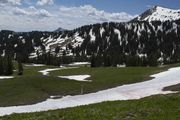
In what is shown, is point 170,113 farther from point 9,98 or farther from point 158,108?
point 9,98

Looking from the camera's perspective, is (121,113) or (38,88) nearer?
(121,113)

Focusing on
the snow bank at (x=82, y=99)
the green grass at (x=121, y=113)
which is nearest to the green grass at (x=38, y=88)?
the snow bank at (x=82, y=99)

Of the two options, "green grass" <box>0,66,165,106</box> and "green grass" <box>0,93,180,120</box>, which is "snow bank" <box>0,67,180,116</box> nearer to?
"green grass" <box>0,66,165,106</box>

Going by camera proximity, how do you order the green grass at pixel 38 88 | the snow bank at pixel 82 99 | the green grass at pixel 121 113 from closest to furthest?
the green grass at pixel 121 113 → the snow bank at pixel 82 99 → the green grass at pixel 38 88

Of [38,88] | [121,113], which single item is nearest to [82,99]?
[38,88]

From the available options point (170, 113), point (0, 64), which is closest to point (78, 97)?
point (170, 113)

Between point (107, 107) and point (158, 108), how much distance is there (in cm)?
372

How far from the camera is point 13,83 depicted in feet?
224

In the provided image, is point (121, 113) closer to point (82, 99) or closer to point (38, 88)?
point (82, 99)

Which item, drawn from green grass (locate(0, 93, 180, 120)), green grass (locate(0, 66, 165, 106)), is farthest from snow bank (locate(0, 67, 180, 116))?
green grass (locate(0, 93, 180, 120))

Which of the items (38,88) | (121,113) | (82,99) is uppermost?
(121,113)

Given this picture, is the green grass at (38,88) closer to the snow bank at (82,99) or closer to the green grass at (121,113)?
the snow bank at (82,99)

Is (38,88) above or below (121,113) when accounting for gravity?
below

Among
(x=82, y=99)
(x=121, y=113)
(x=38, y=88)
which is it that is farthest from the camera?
(x=38, y=88)
